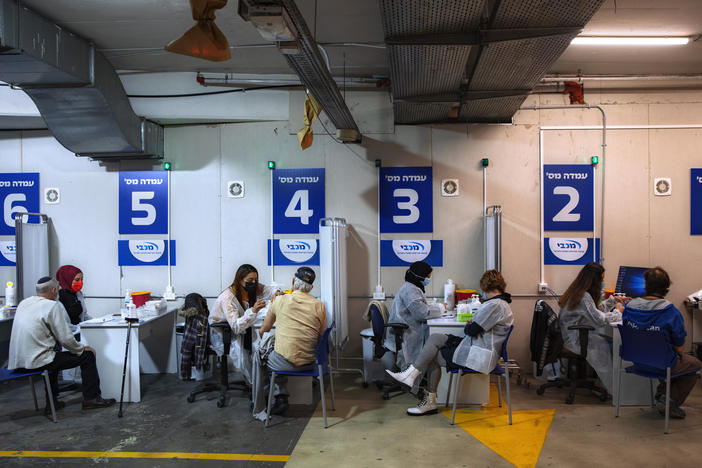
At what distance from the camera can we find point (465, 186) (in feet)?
18.3

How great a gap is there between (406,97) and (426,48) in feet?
3.74

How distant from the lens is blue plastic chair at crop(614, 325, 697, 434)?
11.9 feet

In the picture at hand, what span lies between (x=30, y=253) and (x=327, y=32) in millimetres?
4200

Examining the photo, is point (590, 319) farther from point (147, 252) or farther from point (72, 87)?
point (72, 87)

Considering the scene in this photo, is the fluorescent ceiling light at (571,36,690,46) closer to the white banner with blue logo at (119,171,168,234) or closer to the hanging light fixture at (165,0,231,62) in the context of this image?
the hanging light fixture at (165,0,231,62)

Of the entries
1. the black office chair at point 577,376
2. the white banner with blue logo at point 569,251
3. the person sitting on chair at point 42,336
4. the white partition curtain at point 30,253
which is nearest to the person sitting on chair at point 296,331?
the person sitting on chair at point 42,336

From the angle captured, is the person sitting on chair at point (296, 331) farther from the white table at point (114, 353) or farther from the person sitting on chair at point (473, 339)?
the white table at point (114, 353)

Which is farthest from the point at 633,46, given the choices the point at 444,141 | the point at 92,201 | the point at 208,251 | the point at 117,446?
the point at 92,201

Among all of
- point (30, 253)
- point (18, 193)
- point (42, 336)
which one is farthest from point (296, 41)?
point (18, 193)

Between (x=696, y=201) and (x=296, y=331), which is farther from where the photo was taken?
(x=696, y=201)

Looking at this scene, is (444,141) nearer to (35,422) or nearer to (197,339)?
(197,339)

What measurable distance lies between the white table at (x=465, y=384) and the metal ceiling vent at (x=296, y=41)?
2254mm

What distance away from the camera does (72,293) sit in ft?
16.9

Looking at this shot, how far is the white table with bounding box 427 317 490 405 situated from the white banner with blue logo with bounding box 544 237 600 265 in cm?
184
